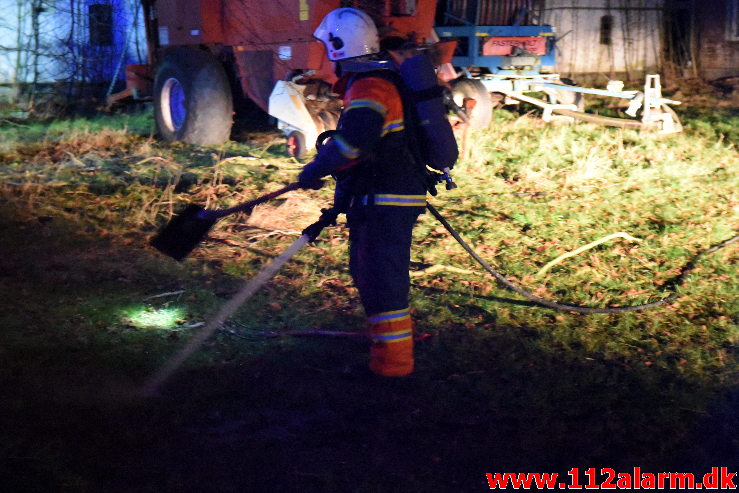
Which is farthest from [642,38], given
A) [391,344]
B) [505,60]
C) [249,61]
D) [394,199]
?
[391,344]

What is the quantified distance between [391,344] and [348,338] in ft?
2.16

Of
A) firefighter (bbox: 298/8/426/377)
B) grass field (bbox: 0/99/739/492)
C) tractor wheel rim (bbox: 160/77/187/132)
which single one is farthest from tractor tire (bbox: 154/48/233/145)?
firefighter (bbox: 298/8/426/377)

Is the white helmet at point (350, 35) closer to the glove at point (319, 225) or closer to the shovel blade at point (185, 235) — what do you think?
the glove at point (319, 225)

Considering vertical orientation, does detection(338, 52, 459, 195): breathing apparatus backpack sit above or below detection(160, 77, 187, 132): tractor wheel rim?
below

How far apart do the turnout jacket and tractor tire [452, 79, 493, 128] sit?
655 centimetres

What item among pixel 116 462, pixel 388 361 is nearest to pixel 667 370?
pixel 388 361

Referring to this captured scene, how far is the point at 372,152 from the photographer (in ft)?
13.0

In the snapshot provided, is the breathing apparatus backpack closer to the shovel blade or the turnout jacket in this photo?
the turnout jacket

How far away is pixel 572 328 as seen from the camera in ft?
16.5

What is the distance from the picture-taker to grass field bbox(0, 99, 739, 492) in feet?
11.2

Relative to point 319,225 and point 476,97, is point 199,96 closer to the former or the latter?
point 476,97

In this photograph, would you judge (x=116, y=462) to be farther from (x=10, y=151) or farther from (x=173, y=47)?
(x=173, y=47)

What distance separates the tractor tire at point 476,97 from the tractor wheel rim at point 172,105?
11.8 feet

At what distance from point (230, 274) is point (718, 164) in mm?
5884
